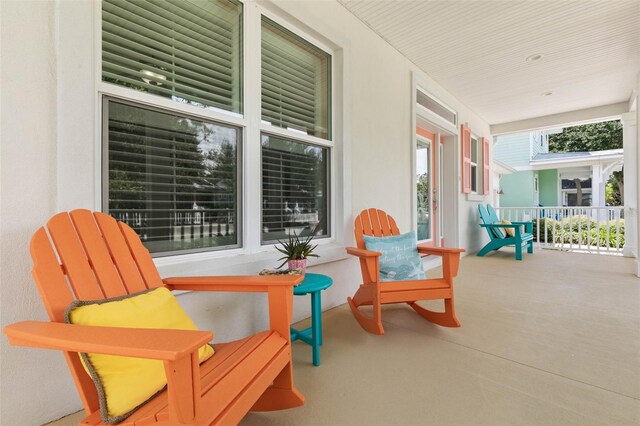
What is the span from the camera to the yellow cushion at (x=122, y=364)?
867 mm

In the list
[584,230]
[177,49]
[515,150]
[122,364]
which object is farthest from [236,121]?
[515,150]

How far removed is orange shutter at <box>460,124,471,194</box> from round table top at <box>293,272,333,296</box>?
13.5ft

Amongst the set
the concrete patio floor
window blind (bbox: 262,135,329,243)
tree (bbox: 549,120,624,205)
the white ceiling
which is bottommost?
the concrete patio floor

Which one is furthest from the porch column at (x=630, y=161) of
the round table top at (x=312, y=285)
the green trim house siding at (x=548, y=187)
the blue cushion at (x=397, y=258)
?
the green trim house siding at (x=548, y=187)

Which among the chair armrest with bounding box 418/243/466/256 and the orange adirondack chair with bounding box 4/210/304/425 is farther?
the chair armrest with bounding box 418/243/466/256

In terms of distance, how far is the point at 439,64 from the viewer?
12.7 feet

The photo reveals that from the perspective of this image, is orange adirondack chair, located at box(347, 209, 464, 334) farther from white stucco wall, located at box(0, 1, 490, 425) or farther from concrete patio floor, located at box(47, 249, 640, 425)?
white stucco wall, located at box(0, 1, 490, 425)

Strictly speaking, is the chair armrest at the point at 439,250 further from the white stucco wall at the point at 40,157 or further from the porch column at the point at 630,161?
the porch column at the point at 630,161

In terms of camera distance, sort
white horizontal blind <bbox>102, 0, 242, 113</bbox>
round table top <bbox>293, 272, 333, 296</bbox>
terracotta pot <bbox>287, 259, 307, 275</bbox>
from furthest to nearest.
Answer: terracotta pot <bbox>287, 259, 307, 275</bbox> < round table top <bbox>293, 272, 333, 296</bbox> < white horizontal blind <bbox>102, 0, 242, 113</bbox>

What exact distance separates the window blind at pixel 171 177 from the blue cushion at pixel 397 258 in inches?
45.5

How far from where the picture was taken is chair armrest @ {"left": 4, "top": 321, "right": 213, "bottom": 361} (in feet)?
2.15

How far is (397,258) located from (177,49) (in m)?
2.15

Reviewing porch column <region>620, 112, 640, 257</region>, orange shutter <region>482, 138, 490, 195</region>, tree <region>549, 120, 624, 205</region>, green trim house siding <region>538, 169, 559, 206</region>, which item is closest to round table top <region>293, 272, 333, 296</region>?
orange shutter <region>482, 138, 490, 195</region>

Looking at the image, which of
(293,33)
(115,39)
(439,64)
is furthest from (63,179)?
(439,64)
